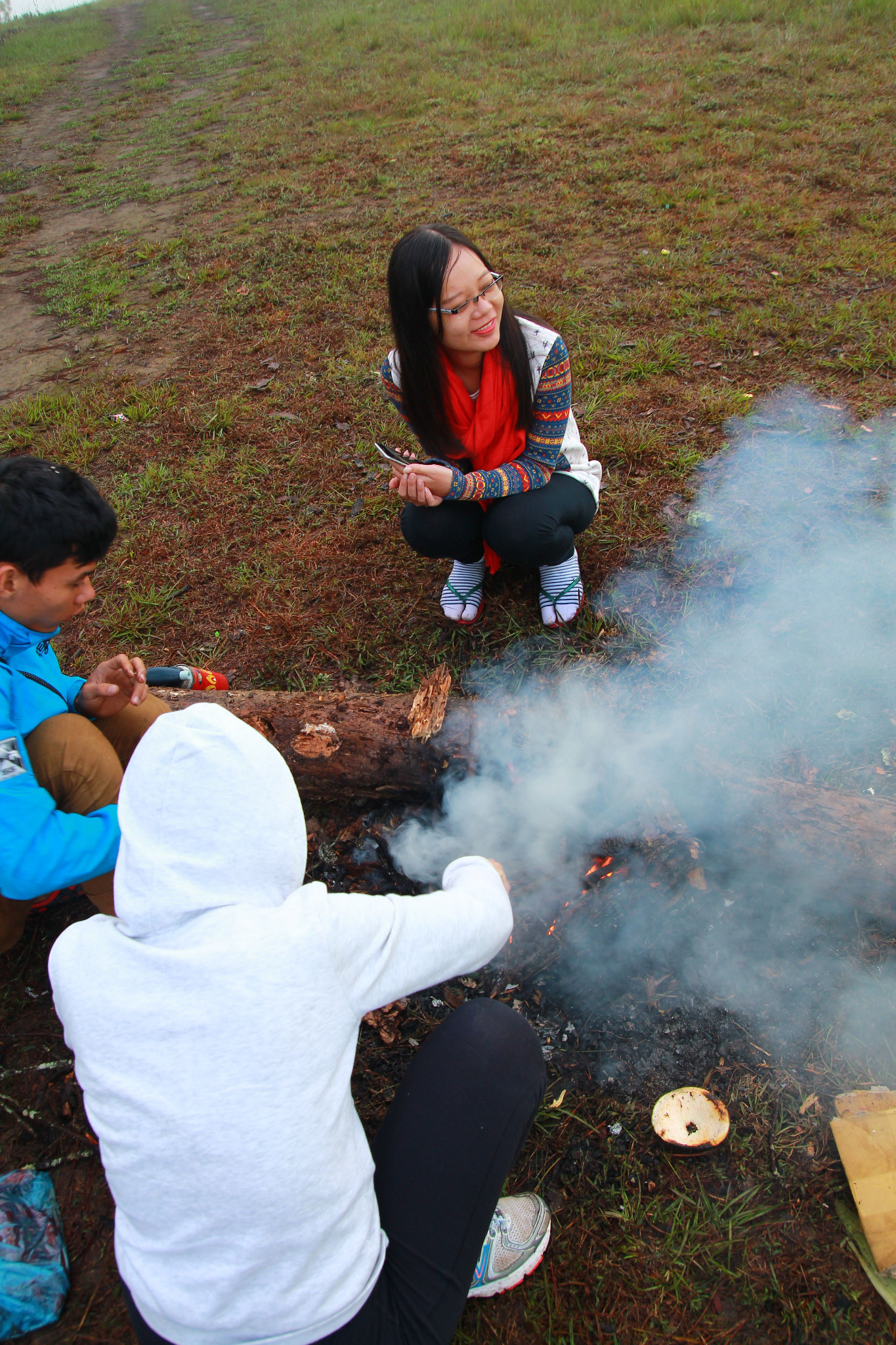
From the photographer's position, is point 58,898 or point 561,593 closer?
point 58,898

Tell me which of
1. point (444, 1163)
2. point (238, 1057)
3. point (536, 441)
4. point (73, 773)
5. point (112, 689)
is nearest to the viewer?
point (238, 1057)

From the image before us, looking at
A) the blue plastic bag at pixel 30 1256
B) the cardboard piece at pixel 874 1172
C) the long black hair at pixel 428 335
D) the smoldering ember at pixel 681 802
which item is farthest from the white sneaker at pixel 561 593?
the blue plastic bag at pixel 30 1256

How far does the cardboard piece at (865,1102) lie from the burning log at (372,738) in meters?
1.28

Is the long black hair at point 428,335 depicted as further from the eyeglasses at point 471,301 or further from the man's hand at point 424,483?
the man's hand at point 424,483

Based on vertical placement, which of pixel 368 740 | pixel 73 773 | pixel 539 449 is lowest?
pixel 368 740

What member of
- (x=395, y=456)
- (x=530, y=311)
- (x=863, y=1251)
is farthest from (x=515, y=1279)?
(x=530, y=311)

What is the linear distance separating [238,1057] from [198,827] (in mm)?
351

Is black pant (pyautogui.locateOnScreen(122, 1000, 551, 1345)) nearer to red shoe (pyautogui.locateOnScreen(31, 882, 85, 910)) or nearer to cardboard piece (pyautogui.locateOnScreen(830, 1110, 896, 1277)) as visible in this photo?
cardboard piece (pyautogui.locateOnScreen(830, 1110, 896, 1277))

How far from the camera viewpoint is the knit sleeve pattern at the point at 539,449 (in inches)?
98.8

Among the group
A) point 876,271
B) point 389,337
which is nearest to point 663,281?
point 876,271

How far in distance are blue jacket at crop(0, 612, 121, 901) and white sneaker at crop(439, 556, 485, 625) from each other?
59.4 inches

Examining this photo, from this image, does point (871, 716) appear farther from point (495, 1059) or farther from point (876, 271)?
point (876, 271)

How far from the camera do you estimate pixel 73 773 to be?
2.04 m

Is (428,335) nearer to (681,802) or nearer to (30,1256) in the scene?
(681,802)
